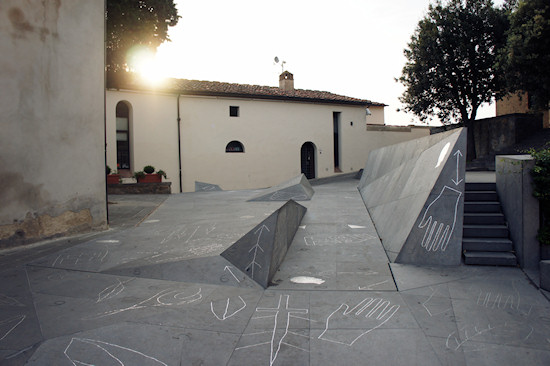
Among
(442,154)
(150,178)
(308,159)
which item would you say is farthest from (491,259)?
(308,159)

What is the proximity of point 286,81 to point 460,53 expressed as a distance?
42.6 ft

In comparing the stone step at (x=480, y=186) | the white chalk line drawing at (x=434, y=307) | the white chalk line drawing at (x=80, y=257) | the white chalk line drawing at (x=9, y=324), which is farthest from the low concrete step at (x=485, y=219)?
the white chalk line drawing at (x=9, y=324)

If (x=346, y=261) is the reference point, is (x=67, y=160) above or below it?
above

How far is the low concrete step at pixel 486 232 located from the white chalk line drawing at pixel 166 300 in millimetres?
4475

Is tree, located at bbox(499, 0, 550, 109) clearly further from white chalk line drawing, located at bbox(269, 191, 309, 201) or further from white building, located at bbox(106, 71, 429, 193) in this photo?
white building, located at bbox(106, 71, 429, 193)

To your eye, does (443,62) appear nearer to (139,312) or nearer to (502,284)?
(502,284)

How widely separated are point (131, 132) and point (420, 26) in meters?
18.8

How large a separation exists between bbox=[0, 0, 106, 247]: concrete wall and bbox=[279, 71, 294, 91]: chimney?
22.8 metres

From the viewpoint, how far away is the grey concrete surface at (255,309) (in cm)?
316

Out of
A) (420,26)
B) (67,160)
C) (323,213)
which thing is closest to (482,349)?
(323,213)

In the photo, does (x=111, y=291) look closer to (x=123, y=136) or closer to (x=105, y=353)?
(x=105, y=353)

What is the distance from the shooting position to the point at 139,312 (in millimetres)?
3955

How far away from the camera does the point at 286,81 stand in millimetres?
29969

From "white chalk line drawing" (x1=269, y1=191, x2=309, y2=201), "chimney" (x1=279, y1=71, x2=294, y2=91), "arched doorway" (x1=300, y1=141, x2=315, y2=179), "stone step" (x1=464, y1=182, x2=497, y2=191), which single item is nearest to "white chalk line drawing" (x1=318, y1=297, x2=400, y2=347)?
"stone step" (x1=464, y1=182, x2=497, y2=191)
